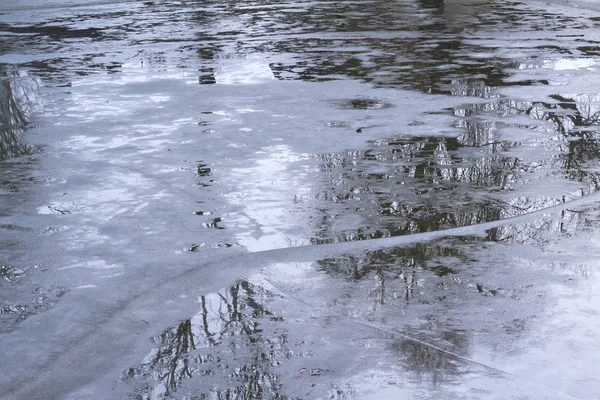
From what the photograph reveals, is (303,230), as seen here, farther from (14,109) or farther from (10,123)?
(14,109)

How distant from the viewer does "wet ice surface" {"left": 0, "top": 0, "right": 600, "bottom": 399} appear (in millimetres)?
3092

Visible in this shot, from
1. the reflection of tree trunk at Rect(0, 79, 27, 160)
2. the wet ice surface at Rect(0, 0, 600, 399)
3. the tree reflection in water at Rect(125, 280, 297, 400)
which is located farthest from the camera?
the reflection of tree trunk at Rect(0, 79, 27, 160)

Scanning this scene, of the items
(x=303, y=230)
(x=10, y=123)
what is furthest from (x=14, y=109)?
(x=303, y=230)

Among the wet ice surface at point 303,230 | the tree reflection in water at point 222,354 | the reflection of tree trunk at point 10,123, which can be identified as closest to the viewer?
the tree reflection in water at point 222,354

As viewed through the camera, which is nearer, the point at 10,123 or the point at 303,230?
the point at 303,230

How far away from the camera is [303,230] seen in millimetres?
4520

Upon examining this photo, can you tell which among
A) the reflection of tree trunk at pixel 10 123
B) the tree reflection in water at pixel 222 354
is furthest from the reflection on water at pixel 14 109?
the tree reflection in water at pixel 222 354

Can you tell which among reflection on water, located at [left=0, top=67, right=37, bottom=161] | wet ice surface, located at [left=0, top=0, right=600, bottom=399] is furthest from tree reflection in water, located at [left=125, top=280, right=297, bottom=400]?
reflection on water, located at [left=0, top=67, right=37, bottom=161]

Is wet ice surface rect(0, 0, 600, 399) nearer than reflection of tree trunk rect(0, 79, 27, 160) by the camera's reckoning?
Yes

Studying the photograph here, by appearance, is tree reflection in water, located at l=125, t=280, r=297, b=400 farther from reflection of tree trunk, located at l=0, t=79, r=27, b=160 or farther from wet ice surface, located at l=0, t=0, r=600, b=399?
reflection of tree trunk, located at l=0, t=79, r=27, b=160

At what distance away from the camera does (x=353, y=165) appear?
572 cm

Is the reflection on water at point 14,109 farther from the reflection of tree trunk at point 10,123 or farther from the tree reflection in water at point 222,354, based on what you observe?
the tree reflection in water at point 222,354

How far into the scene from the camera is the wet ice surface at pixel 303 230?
10.1 feet

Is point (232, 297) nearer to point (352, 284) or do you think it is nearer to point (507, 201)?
point (352, 284)
